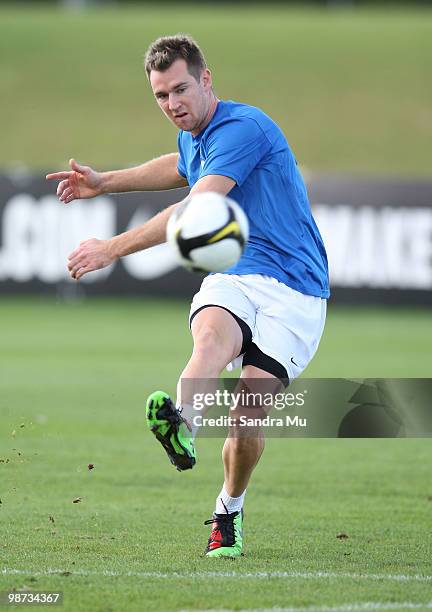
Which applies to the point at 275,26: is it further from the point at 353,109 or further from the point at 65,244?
the point at 65,244

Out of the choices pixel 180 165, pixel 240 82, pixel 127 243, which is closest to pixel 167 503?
pixel 180 165

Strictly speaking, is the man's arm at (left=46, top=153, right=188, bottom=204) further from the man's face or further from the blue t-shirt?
the man's face

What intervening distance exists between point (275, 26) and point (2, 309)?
25.2m

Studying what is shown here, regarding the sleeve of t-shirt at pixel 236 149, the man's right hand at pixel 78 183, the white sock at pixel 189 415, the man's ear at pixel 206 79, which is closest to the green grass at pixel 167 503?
the white sock at pixel 189 415

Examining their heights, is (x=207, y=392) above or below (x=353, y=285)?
below

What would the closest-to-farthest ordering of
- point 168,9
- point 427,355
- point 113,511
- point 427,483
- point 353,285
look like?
point 113,511 → point 427,483 → point 427,355 → point 353,285 → point 168,9

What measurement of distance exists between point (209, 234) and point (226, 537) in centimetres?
168

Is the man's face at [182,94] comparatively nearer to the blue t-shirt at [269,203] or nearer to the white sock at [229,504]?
the blue t-shirt at [269,203]

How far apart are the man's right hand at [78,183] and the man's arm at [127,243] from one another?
3.40 feet

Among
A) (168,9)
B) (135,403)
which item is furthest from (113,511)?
(168,9)

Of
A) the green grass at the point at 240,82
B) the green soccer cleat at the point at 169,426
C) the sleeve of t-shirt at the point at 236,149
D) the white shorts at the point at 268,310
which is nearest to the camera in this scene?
the green soccer cleat at the point at 169,426

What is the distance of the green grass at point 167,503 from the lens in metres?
5.55

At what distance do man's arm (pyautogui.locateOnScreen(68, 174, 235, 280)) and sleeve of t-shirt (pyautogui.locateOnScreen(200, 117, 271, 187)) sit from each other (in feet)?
0.19

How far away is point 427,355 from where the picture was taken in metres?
15.3
